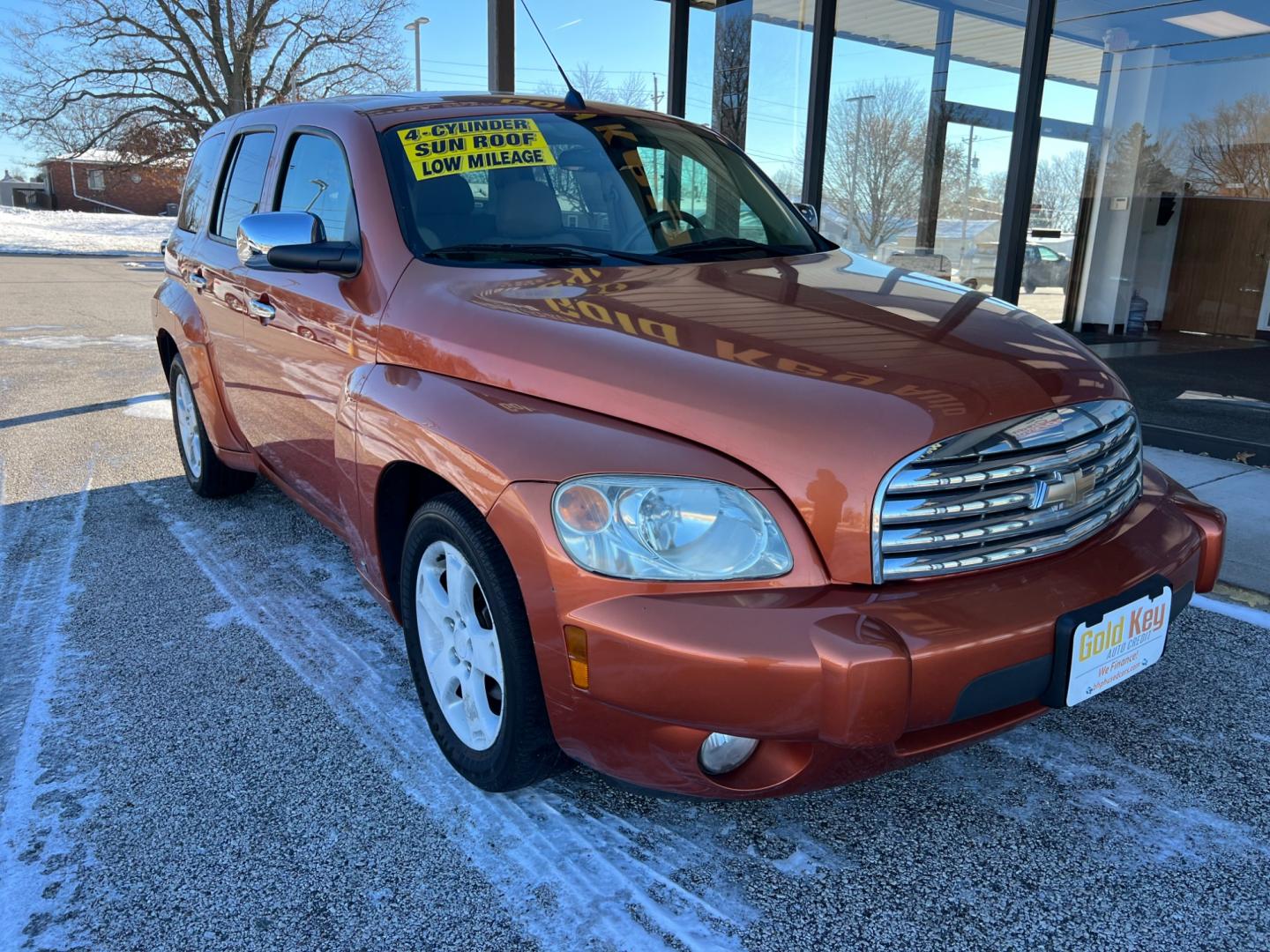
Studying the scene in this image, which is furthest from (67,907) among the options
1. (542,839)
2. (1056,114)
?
(1056,114)

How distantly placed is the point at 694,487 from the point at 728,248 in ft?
4.84

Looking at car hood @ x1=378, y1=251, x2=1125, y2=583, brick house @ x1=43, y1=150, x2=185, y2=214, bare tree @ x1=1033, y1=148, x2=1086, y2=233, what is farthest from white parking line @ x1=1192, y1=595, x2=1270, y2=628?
brick house @ x1=43, y1=150, x2=185, y2=214

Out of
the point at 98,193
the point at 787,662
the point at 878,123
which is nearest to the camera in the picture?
the point at 787,662

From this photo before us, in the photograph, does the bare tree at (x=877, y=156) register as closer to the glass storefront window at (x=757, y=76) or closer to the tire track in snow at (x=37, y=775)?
the glass storefront window at (x=757, y=76)

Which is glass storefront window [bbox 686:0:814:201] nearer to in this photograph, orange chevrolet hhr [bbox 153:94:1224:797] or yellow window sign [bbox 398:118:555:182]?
yellow window sign [bbox 398:118:555:182]

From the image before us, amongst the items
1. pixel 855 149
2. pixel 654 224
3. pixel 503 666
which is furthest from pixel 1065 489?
pixel 855 149

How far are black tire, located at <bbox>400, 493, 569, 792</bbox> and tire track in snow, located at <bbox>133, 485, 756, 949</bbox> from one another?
117mm

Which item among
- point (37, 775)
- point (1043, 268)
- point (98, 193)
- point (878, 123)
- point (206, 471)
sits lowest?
point (37, 775)

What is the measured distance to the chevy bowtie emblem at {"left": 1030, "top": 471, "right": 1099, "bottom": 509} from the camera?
2.09m

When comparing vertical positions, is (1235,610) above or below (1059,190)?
below

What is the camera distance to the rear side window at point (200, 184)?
4.48 meters

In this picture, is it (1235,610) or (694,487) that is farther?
(1235,610)

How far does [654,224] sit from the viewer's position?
3143mm

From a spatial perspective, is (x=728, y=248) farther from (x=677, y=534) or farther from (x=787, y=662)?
(x=787, y=662)
